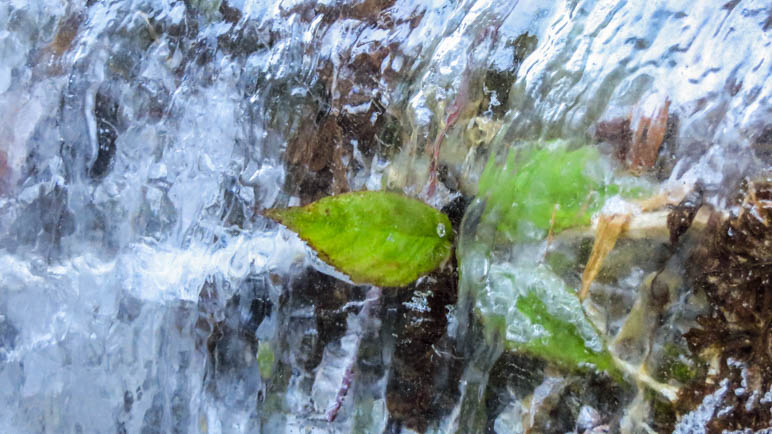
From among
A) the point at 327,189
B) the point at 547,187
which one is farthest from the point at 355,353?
the point at 547,187

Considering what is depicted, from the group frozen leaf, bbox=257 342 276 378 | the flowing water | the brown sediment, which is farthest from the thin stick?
the brown sediment

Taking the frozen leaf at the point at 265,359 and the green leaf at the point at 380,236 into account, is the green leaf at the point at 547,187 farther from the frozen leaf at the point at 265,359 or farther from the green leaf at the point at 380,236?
the frozen leaf at the point at 265,359

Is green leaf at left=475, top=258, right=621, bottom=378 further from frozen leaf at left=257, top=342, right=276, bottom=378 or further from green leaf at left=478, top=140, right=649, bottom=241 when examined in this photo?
frozen leaf at left=257, top=342, right=276, bottom=378

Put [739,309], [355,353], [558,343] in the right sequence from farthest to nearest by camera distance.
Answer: [355,353]
[558,343]
[739,309]

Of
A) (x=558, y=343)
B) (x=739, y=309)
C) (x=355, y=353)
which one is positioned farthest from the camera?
(x=355, y=353)

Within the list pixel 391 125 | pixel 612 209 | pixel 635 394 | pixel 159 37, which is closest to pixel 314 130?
pixel 391 125

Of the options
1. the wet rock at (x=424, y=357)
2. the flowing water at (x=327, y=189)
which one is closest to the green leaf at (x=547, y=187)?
the flowing water at (x=327, y=189)

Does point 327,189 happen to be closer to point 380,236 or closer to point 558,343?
point 380,236

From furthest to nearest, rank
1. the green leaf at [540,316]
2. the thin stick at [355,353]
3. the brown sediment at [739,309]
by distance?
1. the thin stick at [355,353]
2. the green leaf at [540,316]
3. the brown sediment at [739,309]
